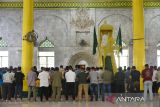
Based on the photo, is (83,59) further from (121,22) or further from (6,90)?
(6,90)

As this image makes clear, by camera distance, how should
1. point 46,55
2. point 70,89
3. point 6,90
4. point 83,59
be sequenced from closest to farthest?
point 70,89 < point 6,90 < point 46,55 < point 83,59

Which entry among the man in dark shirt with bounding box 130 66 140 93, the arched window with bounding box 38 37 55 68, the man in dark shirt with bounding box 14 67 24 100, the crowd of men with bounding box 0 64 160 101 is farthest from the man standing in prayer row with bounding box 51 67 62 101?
the arched window with bounding box 38 37 55 68

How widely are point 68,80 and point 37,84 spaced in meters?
1.37

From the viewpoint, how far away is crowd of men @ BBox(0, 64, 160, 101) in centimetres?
1688

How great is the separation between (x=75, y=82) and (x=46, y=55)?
28.0 feet

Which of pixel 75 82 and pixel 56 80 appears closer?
pixel 56 80

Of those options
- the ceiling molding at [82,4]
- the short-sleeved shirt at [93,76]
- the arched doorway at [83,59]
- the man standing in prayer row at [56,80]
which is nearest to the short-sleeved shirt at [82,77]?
the short-sleeved shirt at [93,76]

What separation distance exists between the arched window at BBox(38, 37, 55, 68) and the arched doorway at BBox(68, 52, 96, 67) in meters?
1.21

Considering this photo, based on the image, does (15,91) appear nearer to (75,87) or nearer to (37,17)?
(75,87)

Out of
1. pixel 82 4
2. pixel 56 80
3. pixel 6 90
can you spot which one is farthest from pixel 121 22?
pixel 6 90

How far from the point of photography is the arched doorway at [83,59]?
26075 mm

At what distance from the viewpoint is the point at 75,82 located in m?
17.8

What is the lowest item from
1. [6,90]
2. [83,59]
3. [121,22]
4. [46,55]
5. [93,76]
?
[6,90]

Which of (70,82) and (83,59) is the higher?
(83,59)
